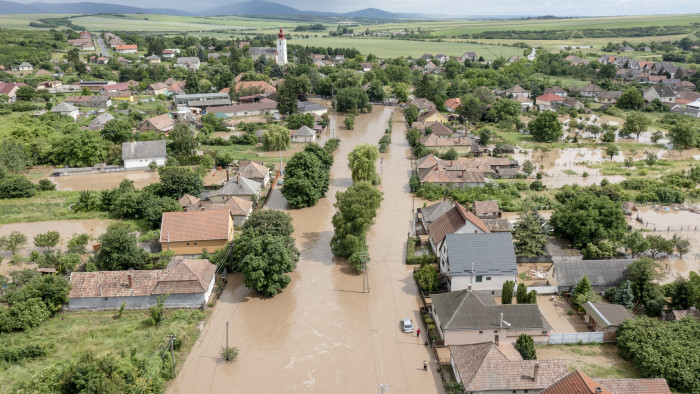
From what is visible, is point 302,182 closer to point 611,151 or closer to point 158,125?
point 158,125

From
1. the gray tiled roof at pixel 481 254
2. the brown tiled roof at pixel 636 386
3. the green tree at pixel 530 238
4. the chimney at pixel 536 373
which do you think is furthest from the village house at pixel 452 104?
the brown tiled roof at pixel 636 386

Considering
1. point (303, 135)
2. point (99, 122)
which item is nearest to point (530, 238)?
point (303, 135)

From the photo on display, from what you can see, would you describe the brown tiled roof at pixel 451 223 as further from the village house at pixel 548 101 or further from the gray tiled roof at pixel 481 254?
the village house at pixel 548 101

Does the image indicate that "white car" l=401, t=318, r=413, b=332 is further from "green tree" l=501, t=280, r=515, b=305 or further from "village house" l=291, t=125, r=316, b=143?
"village house" l=291, t=125, r=316, b=143

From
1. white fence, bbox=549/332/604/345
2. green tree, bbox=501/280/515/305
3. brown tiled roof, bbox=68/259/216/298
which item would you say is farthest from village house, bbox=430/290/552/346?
brown tiled roof, bbox=68/259/216/298

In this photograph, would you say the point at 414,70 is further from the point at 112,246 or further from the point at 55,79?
the point at 112,246

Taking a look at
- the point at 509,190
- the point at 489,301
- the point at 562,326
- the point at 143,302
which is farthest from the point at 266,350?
the point at 509,190
